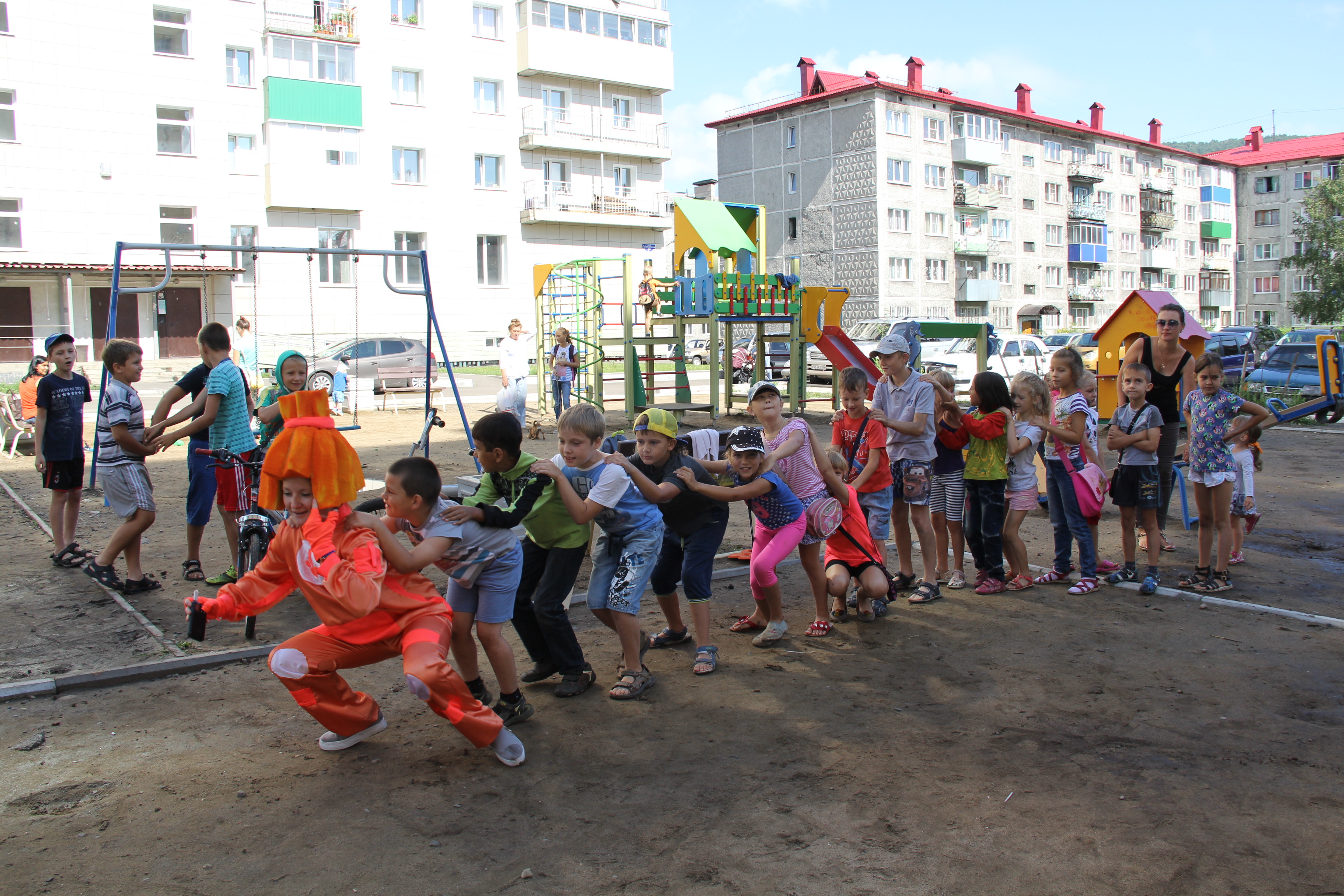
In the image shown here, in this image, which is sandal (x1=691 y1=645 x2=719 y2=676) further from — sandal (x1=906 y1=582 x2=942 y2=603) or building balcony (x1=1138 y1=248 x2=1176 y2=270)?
building balcony (x1=1138 y1=248 x2=1176 y2=270)

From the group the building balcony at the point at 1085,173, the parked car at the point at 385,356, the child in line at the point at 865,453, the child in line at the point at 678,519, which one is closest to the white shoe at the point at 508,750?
the child in line at the point at 678,519

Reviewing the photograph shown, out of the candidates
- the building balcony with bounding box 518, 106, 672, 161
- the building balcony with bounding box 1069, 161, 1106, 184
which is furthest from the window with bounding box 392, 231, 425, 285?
the building balcony with bounding box 1069, 161, 1106, 184

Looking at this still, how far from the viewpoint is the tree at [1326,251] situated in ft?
171

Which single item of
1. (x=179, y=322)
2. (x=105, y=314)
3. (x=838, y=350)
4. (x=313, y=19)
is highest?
(x=313, y=19)

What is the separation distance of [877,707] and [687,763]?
43.8 inches

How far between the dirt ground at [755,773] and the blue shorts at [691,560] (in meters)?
0.45

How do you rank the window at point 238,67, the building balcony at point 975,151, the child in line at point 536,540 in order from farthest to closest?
1. the building balcony at point 975,151
2. the window at point 238,67
3. the child in line at point 536,540

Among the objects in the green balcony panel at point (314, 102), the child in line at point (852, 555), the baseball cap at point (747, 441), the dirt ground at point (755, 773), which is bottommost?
the dirt ground at point (755, 773)

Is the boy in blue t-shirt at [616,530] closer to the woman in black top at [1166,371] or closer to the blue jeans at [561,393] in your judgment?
the woman in black top at [1166,371]

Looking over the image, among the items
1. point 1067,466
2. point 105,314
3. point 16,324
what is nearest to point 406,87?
point 105,314

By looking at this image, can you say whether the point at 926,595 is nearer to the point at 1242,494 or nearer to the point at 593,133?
the point at 1242,494

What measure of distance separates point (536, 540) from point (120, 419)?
3.56 meters

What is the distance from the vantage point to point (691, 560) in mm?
5285

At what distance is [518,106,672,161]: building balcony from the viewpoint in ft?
129
